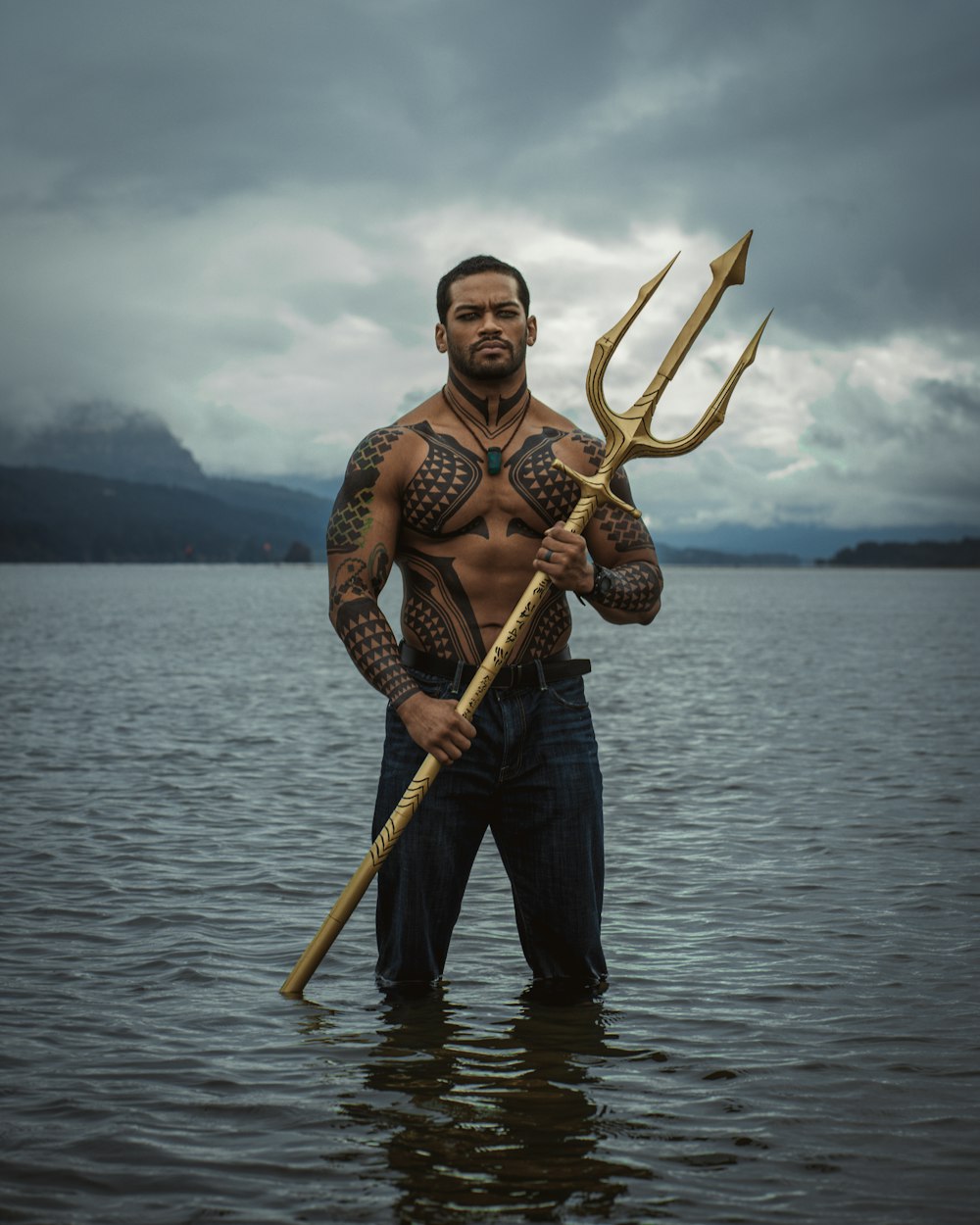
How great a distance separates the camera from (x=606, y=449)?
5500mm

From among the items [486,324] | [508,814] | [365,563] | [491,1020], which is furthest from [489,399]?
[491,1020]

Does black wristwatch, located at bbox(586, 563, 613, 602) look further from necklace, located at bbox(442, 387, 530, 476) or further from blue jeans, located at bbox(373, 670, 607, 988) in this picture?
necklace, located at bbox(442, 387, 530, 476)

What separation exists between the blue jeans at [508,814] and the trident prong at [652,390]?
0.92 metres

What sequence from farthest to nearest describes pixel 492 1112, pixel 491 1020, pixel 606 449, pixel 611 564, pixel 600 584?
pixel 491 1020, pixel 611 564, pixel 606 449, pixel 600 584, pixel 492 1112

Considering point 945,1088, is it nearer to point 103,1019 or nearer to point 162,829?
point 103,1019

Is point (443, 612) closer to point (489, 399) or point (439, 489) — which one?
point (439, 489)

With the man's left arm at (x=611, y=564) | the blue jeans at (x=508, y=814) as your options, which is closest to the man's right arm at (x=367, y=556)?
the blue jeans at (x=508, y=814)

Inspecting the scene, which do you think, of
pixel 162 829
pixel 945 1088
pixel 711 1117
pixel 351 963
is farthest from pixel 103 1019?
pixel 162 829

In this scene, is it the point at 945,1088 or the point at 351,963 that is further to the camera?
the point at 351,963

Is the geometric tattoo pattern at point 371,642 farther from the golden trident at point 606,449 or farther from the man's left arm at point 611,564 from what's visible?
the man's left arm at point 611,564

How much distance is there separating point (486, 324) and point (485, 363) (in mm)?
149

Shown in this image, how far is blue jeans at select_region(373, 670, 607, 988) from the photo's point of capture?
536 centimetres

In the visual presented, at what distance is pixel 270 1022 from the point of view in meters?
6.14

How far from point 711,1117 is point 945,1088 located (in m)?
1.03
